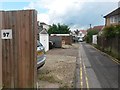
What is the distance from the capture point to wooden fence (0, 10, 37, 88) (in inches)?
306

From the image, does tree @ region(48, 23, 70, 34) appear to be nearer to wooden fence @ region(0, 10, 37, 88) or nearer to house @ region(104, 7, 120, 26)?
house @ region(104, 7, 120, 26)

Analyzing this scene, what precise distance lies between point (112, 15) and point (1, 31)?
50.2 metres

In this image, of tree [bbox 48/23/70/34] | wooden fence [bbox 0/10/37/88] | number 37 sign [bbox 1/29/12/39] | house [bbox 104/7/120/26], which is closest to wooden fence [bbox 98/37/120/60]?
wooden fence [bbox 0/10/37/88]

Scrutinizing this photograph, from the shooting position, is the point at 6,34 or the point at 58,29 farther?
the point at 58,29

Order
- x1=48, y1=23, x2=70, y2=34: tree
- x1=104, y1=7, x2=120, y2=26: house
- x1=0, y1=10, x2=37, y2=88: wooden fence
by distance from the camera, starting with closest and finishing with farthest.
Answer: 1. x1=0, y1=10, x2=37, y2=88: wooden fence
2. x1=104, y1=7, x2=120, y2=26: house
3. x1=48, y1=23, x2=70, y2=34: tree

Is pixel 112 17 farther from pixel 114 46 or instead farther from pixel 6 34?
pixel 6 34

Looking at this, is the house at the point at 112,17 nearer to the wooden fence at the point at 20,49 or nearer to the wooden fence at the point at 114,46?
the wooden fence at the point at 114,46

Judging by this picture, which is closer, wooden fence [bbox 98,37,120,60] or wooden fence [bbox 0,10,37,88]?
wooden fence [bbox 0,10,37,88]

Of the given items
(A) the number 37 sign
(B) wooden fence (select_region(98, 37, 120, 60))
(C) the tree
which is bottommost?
(B) wooden fence (select_region(98, 37, 120, 60))

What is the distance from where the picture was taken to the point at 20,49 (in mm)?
7926

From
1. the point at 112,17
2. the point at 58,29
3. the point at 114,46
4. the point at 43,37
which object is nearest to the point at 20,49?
the point at 114,46

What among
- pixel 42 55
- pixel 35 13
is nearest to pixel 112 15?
pixel 42 55

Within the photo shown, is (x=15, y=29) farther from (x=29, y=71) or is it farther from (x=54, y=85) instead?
(x=54, y=85)

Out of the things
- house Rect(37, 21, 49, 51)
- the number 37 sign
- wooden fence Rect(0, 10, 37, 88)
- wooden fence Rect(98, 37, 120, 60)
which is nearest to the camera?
wooden fence Rect(0, 10, 37, 88)
